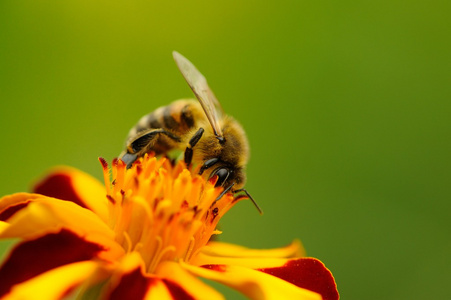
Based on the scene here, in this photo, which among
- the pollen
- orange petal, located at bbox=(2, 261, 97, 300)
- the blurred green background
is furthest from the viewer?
the blurred green background

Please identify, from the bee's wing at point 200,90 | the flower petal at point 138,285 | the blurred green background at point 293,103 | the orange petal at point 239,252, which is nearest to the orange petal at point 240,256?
the orange petal at point 239,252

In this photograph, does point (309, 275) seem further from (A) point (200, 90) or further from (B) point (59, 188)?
(B) point (59, 188)

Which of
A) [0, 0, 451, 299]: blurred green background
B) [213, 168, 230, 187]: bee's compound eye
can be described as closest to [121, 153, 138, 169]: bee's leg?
[213, 168, 230, 187]: bee's compound eye

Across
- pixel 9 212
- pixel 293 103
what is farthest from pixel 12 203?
pixel 293 103

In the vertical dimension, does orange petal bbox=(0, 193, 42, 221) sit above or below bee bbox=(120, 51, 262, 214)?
below

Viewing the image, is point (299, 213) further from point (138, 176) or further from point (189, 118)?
point (138, 176)

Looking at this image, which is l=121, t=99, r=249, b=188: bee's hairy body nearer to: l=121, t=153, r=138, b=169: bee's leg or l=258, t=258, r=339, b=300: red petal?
l=121, t=153, r=138, b=169: bee's leg

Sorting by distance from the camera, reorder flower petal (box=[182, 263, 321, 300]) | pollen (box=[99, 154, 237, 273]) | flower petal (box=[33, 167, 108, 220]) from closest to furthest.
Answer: flower petal (box=[182, 263, 321, 300]) → pollen (box=[99, 154, 237, 273]) → flower petal (box=[33, 167, 108, 220])

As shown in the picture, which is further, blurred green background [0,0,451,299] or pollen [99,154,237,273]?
blurred green background [0,0,451,299]
